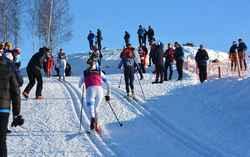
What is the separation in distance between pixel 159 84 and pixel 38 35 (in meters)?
25.9

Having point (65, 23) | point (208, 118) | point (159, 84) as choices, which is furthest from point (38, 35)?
point (208, 118)

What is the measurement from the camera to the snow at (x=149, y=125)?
566 cm

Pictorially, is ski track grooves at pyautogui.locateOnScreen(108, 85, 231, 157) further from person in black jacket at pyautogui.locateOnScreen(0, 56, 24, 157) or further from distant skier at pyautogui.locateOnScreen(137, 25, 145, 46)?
distant skier at pyautogui.locateOnScreen(137, 25, 145, 46)

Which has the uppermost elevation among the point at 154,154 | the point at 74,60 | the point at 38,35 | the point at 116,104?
the point at 38,35

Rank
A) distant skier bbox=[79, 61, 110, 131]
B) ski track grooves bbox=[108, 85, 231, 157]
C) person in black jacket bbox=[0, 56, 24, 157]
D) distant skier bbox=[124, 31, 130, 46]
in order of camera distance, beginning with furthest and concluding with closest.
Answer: distant skier bbox=[124, 31, 130, 46]
distant skier bbox=[79, 61, 110, 131]
ski track grooves bbox=[108, 85, 231, 157]
person in black jacket bbox=[0, 56, 24, 157]

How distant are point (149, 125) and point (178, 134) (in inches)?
34.3

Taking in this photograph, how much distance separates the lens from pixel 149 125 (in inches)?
288

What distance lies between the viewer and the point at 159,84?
13250mm

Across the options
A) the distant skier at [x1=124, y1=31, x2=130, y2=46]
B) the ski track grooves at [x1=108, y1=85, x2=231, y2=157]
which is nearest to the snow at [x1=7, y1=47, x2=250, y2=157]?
the ski track grooves at [x1=108, y1=85, x2=231, y2=157]

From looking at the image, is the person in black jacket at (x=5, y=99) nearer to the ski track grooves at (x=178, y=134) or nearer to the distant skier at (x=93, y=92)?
the distant skier at (x=93, y=92)

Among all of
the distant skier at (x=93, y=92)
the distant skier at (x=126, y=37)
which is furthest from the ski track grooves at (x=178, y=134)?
the distant skier at (x=126, y=37)

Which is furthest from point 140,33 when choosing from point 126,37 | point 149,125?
point 149,125

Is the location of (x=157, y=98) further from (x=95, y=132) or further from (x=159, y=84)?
(x=95, y=132)

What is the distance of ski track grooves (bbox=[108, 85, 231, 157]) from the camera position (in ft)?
19.0
